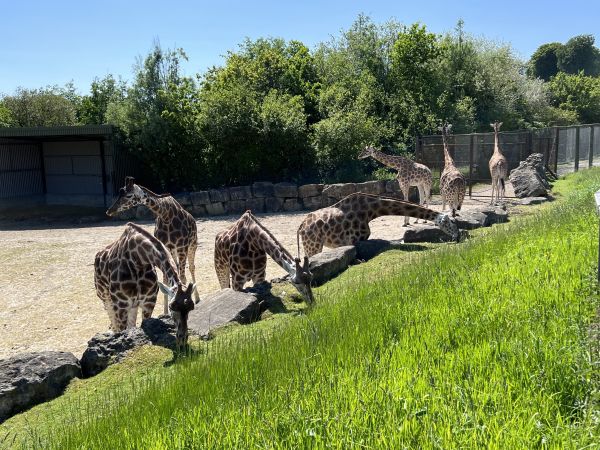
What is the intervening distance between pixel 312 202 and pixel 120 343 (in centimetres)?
1608

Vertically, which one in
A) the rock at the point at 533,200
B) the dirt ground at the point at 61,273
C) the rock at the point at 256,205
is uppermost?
the rock at the point at 533,200

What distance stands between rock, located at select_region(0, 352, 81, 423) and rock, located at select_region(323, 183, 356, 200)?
16.1m

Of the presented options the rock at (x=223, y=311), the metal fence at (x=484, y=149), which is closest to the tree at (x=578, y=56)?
the metal fence at (x=484, y=149)

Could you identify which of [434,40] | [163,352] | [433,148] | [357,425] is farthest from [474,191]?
[357,425]

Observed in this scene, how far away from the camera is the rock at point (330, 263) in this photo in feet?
32.0

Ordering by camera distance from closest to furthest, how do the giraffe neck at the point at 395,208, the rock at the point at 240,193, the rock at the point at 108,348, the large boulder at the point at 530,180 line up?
the rock at the point at 108,348, the giraffe neck at the point at 395,208, the large boulder at the point at 530,180, the rock at the point at 240,193

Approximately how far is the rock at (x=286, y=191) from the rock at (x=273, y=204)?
0.64ft

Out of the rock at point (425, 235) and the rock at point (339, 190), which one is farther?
the rock at point (339, 190)

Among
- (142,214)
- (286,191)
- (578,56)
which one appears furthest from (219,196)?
(578,56)

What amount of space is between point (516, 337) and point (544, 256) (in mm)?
2860

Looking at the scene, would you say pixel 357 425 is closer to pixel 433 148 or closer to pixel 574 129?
pixel 433 148

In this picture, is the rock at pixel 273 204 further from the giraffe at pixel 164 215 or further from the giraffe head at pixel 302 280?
the giraffe head at pixel 302 280

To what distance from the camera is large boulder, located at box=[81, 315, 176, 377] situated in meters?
6.65

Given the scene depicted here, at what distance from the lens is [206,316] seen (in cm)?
771
